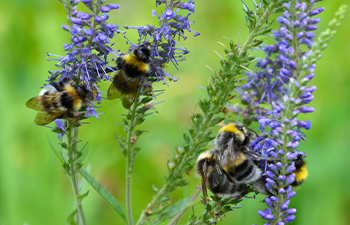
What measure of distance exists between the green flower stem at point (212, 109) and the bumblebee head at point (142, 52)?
67 centimetres

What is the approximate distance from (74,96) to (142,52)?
0.69 meters

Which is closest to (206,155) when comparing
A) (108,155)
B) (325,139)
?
(108,155)

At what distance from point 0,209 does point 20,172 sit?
0.53 m

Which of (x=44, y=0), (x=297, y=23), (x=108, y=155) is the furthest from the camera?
Answer: (x=44, y=0)

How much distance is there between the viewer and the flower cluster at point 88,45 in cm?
248

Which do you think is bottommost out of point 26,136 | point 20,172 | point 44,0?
point 20,172

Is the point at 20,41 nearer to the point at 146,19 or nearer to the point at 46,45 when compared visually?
the point at 46,45

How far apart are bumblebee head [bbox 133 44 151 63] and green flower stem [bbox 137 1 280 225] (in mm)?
666

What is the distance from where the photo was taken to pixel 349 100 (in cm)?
521

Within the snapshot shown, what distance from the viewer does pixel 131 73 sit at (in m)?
2.95

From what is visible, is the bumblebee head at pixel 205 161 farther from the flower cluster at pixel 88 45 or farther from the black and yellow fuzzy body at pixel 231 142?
the flower cluster at pixel 88 45

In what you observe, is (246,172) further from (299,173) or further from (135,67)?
(135,67)

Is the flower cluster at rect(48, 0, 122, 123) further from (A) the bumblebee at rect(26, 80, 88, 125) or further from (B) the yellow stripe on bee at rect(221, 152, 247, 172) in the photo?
(B) the yellow stripe on bee at rect(221, 152, 247, 172)

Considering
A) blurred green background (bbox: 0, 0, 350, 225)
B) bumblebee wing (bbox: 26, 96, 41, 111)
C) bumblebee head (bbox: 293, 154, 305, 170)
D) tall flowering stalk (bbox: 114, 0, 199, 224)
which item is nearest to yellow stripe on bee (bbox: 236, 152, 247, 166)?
bumblebee head (bbox: 293, 154, 305, 170)
